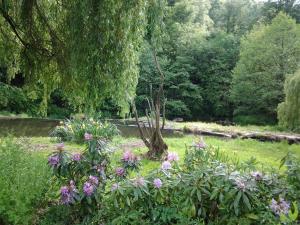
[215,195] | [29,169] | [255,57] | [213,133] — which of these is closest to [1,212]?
[29,169]

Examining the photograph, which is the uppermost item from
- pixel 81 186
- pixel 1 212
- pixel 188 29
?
pixel 188 29

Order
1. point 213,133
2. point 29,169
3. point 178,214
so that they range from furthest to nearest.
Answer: point 213,133, point 29,169, point 178,214

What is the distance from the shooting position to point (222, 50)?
104 ft

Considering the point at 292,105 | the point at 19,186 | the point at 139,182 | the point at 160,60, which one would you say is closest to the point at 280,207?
the point at 139,182

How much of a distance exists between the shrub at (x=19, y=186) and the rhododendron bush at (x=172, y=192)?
230 mm

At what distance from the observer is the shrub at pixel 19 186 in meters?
3.43

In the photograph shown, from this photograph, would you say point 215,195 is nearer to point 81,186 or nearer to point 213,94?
point 81,186

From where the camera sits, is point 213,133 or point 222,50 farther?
point 222,50

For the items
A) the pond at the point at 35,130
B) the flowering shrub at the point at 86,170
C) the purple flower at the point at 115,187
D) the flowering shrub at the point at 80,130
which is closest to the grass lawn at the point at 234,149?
the flowering shrub at the point at 80,130

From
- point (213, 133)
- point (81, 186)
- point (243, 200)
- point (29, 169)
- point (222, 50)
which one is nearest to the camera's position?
point (243, 200)

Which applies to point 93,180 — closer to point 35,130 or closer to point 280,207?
point 280,207

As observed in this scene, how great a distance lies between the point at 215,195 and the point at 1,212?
6.43 ft

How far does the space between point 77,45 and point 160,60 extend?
2714 cm

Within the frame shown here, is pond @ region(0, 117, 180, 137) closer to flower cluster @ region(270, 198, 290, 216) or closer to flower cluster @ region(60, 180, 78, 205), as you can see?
flower cluster @ region(60, 180, 78, 205)
